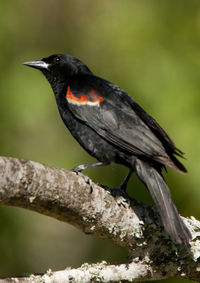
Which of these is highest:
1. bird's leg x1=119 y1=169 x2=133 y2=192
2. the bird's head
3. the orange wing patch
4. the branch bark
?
the bird's head

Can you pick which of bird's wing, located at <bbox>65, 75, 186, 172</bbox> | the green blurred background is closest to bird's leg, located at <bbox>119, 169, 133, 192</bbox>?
the green blurred background

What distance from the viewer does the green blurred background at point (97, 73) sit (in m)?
4.25

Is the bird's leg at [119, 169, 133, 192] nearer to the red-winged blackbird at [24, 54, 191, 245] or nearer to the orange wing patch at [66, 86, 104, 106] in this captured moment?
the red-winged blackbird at [24, 54, 191, 245]

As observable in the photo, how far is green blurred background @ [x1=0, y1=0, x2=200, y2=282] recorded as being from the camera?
425 cm

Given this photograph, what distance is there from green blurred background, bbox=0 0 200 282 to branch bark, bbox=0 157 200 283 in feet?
3.32

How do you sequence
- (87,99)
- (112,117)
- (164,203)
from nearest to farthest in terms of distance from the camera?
Answer: (164,203) < (112,117) < (87,99)

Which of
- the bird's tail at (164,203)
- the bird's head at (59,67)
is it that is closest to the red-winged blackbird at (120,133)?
the bird's tail at (164,203)

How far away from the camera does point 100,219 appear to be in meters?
2.82

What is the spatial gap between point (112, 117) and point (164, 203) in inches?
36.2

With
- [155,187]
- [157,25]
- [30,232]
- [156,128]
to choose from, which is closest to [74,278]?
[155,187]

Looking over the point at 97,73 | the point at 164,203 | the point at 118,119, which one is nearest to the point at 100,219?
the point at 164,203

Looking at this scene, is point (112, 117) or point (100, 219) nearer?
point (100, 219)

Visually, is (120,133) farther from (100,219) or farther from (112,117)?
(100,219)

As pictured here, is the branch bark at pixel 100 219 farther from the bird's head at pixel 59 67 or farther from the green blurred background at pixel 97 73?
the bird's head at pixel 59 67
